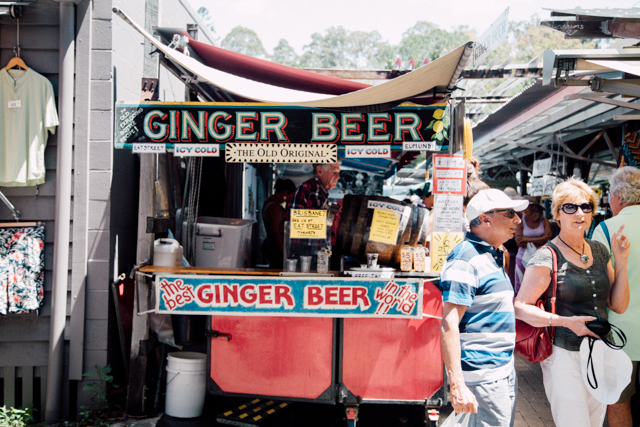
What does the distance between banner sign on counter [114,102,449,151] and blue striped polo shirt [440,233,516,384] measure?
4.89 feet

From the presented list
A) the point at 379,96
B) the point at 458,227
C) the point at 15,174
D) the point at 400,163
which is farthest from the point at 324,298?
the point at 400,163

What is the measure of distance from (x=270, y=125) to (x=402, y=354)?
219cm

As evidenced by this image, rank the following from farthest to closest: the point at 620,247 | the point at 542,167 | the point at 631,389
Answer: the point at 542,167 → the point at 631,389 → the point at 620,247

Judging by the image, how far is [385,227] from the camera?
395 cm

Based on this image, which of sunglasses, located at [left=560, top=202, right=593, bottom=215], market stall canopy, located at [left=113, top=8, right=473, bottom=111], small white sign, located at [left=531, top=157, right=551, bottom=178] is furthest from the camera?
small white sign, located at [left=531, top=157, right=551, bottom=178]

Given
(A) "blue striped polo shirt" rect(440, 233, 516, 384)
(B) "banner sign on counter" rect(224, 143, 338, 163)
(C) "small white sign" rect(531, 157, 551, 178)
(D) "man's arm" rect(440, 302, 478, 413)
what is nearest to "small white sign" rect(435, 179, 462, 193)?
(B) "banner sign on counter" rect(224, 143, 338, 163)

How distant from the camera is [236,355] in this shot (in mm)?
3920

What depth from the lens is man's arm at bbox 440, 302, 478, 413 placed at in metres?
2.31

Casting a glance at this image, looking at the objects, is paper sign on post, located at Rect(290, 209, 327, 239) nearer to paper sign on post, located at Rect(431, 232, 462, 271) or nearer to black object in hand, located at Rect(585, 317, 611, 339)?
paper sign on post, located at Rect(431, 232, 462, 271)

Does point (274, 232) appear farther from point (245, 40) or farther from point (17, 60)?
point (245, 40)

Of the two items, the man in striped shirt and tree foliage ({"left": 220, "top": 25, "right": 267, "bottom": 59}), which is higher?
tree foliage ({"left": 220, "top": 25, "right": 267, "bottom": 59})

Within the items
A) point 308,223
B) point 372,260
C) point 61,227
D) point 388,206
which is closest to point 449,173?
point 388,206

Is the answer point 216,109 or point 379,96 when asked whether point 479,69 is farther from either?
point 216,109

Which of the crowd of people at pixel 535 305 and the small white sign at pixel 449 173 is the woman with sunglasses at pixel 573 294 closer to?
the crowd of people at pixel 535 305
